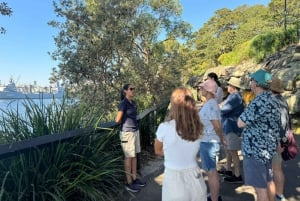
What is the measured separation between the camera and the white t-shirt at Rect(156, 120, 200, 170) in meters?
2.90

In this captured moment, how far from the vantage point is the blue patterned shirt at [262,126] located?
3.55 m

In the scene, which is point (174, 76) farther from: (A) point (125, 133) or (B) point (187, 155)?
(B) point (187, 155)

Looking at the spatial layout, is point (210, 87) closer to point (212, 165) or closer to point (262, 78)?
point (262, 78)

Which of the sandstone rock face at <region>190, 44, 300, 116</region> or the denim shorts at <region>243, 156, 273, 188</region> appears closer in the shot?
the denim shorts at <region>243, 156, 273, 188</region>

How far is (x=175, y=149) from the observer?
9.52 feet

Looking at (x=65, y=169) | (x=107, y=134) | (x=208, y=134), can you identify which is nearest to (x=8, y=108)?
(x=65, y=169)

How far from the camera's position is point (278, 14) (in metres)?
25.4

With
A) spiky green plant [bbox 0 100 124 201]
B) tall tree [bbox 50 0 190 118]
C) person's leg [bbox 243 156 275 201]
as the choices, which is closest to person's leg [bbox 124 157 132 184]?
spiky green plant [bbox 0 100 124 201]

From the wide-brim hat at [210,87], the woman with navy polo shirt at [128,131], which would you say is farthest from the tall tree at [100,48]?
the wide-brim hat at [210,87]

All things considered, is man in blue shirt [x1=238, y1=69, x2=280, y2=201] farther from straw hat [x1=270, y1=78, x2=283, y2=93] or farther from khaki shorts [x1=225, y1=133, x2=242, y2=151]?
khaki shorts [x1=225, y1=133, x2=242, y2=151]

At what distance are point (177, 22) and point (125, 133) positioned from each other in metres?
8.87

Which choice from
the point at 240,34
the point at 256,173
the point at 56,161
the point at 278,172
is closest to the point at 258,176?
the point at 256,173

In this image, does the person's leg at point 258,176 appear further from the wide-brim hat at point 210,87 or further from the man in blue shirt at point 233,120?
the man in blue shirt at point 233,120

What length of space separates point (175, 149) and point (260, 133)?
1192 mm
